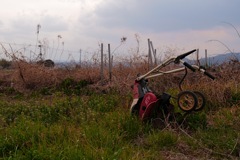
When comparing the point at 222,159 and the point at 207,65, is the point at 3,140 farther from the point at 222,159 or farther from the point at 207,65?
the point at 207,65

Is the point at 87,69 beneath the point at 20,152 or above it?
above

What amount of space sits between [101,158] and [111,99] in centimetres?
317

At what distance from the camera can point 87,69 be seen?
10.4 metres

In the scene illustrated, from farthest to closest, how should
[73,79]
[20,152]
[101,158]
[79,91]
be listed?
[73,79] → [79,91] → [20,152] → [101,158]

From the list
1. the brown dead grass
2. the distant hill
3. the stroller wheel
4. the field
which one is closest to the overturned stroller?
the stroller wheel

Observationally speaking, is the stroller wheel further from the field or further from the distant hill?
the distant hill

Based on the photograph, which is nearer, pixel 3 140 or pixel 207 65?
pixel 3 140

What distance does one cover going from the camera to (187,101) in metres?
4.51

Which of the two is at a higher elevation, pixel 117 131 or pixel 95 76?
pixel 95 76

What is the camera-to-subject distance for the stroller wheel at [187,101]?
4.38 meters

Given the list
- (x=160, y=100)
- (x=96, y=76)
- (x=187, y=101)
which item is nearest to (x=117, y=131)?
(x=160, y=100)

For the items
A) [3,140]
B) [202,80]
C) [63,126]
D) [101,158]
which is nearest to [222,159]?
[101,158]

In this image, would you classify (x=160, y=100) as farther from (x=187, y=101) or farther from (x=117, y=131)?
(x=117, y=131)

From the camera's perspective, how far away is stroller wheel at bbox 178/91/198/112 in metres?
4.38
